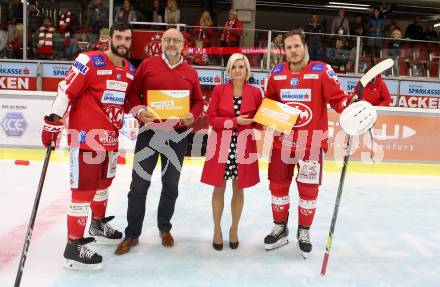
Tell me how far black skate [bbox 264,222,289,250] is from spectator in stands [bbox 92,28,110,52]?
11.4ft

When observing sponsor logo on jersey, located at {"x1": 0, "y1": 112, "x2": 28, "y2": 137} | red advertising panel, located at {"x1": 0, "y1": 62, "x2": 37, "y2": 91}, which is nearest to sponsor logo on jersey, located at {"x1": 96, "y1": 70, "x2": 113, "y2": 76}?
sponsor logo on jersey, located at {"x1": 0, "y1": 112, "x2": 28, "y2": 137}

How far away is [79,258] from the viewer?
293 centimetres

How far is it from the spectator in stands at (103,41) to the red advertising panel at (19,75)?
4.09 feet

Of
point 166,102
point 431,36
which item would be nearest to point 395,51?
point 431,36

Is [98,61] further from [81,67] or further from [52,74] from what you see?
[52,74]

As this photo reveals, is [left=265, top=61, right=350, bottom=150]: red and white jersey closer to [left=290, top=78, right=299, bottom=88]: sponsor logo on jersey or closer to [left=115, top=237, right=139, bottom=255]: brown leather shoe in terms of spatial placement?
[left=290, top=78, right=299, bottom=88]: sponsor logo on jersey

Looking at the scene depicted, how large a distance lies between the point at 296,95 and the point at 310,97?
10 centimetres

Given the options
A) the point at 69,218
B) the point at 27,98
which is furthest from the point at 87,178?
the point at 27,98

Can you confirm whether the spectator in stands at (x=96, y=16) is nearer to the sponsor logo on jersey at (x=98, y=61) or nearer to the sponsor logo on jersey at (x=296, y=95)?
the sponsor logo on jersey at (x=98, y=61)

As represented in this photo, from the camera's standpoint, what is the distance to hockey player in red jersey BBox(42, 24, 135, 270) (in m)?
2.85

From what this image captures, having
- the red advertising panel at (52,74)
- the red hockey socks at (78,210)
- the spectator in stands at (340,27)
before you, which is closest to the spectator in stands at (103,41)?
the red advertising panel at (52,74)

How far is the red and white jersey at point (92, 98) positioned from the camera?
9.35 ft

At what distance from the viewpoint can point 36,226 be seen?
379cm

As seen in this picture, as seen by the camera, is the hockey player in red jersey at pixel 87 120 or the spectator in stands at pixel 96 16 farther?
the spectator in stands at pixel 96 16
